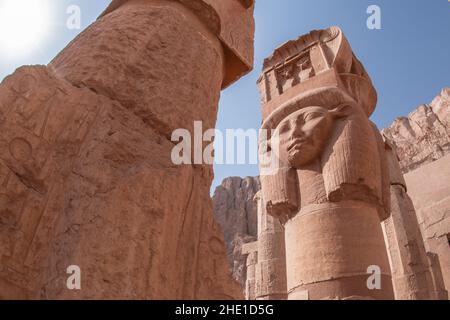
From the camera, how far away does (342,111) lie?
4980 millimetres

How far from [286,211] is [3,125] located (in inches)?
140

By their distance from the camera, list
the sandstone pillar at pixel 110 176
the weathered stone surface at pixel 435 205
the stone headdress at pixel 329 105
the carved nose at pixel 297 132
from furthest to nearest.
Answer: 1. the weathered stone surface at pixel 435 205
2. the carved nose at pixel 297 132
3. the stone headdress at pixel 329 105
4. the sandstone pillar at pixel 110 176

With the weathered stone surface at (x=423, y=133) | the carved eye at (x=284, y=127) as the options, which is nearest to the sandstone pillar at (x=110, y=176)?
the carved eye at (x=284, y=127)

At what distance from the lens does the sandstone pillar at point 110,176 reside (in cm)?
130

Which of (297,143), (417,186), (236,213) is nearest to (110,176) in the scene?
(297,143)

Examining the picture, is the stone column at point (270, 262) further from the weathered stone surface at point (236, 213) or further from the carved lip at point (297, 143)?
the weathered stone surface at point (236, 213)

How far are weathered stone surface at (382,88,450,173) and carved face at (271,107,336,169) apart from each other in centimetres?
A: 1639

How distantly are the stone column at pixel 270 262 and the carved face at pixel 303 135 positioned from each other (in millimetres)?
2484

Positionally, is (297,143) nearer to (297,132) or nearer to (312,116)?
(297,132)

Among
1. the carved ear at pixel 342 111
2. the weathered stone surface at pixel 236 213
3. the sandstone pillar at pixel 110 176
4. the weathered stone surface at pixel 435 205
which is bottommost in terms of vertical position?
the sandstone pillar at pixel 110 176

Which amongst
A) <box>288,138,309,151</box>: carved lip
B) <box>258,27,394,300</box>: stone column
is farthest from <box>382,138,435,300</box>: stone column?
<box>288,138,309,151</box>: carved lip

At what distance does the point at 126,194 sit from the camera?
56.6 inches

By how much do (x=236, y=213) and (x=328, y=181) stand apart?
2645 cm
